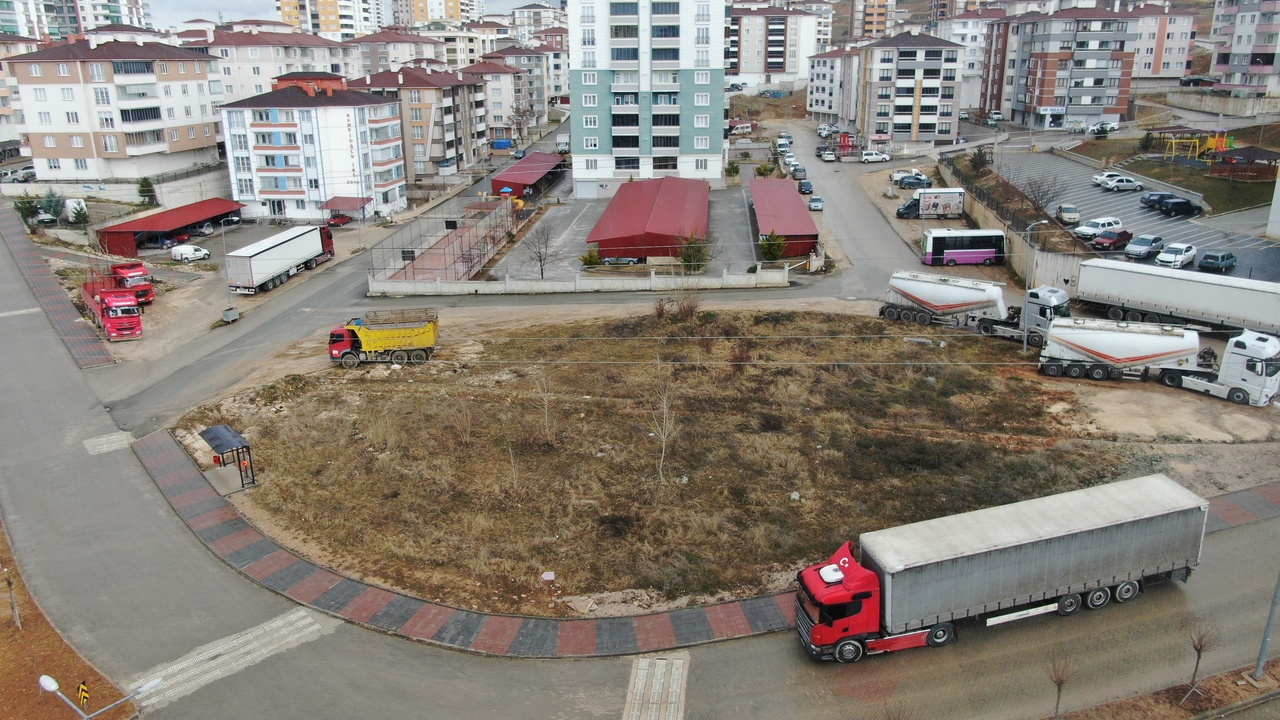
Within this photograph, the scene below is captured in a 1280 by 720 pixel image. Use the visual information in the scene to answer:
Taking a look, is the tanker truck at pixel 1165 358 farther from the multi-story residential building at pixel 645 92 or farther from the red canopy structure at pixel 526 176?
the red canopy structure at pixel 526 176

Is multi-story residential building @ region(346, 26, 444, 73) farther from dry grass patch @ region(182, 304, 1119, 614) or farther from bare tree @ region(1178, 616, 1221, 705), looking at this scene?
bare tree @ region(1178, 616, 1221, 705)

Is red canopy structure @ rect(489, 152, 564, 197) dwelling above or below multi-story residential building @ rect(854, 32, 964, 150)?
below

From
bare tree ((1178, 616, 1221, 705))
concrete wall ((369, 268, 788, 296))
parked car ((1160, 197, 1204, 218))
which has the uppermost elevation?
parked car ((1160, 197, 1204, 218))

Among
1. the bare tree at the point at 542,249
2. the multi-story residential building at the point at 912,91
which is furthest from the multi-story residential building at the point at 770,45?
the bare tree at the point at 542,249

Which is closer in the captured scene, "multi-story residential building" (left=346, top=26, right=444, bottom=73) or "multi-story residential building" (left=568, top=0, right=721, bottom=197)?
"multi-story residential building" (left=568, top=0, right=721, bottom=197)

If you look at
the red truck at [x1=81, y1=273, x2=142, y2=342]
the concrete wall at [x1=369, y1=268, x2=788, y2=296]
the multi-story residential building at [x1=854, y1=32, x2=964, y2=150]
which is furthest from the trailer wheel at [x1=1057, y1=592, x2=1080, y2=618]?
the multi-story residential building at [x1=854, y1=32, x2=964, y2=150]

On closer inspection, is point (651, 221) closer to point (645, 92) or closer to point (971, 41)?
point (645, 92)
